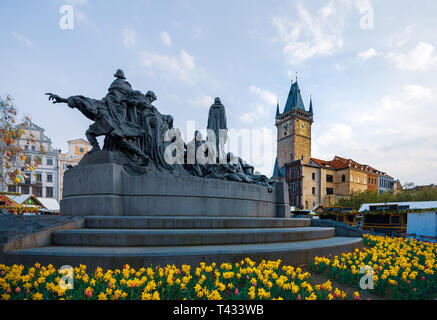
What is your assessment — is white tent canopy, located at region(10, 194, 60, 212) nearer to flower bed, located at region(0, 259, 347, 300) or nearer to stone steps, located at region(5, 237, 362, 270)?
stone steps, located at region(5, 237, 362, 270)

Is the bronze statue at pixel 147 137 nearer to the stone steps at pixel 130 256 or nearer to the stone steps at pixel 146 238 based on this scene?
the stone steps at pixel 146 238

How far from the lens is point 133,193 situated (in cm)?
882

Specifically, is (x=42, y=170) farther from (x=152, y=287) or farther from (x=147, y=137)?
(x=152, y=287)

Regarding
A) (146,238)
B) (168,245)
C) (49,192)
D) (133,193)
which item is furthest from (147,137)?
(49,192)

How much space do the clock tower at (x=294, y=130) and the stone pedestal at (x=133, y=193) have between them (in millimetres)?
A: 73250

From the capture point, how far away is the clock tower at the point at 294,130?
8362cm

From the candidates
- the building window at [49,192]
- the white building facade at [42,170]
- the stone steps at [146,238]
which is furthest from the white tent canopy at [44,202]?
the building window at [49,192]

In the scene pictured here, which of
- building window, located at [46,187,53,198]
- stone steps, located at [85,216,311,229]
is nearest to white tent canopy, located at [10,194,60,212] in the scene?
stone steps, located at [85,216,311,229]

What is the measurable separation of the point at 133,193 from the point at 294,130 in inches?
3178

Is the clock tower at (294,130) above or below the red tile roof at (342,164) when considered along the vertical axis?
above
